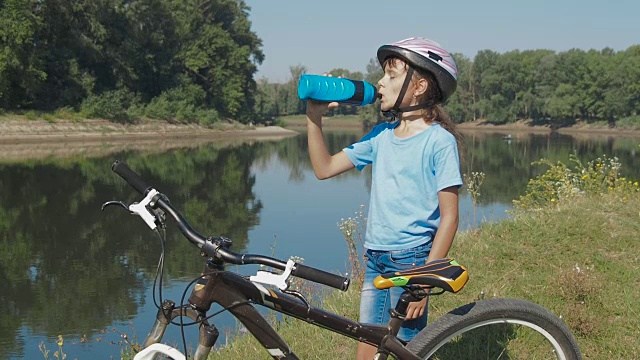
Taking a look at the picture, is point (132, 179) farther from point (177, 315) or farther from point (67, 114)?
point (67, 114)

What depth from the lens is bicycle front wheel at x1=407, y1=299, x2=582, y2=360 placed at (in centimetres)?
239

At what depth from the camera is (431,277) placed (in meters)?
2.20

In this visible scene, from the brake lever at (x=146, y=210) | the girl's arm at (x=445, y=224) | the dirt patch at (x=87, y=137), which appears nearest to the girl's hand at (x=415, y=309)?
the girl's arm at (x=445, y=224)

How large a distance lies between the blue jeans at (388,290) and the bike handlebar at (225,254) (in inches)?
29.4

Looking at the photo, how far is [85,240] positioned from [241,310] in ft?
35.6

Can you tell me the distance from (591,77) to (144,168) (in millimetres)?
58553

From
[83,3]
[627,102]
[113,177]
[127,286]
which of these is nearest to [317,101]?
[127,286]

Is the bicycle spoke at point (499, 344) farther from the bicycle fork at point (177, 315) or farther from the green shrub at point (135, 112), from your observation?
the green shrub at point (135, 112)

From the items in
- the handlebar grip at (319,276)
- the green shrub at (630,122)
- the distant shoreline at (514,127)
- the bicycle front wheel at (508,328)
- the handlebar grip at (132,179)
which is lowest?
the distant shoreline at (514,127)

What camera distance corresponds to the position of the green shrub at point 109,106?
139 feet

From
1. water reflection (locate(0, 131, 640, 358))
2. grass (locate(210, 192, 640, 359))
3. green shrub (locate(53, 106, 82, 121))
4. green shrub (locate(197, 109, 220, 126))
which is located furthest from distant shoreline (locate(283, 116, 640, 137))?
grass (locate(210, 192, 640, 359))

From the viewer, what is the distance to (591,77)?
70000mm

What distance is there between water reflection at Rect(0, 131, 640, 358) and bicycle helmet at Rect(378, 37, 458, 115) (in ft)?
1.13

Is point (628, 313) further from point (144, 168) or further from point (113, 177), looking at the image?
point (144, 168)
